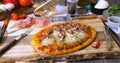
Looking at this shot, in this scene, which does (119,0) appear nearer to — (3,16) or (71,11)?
(71,11)

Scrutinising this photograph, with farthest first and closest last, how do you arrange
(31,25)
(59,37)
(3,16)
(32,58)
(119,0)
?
(119,0)
(3,16)
(31,25)
(59,37)
(32,58)

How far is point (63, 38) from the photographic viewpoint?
96cm

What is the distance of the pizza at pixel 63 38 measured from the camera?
0.89 metres

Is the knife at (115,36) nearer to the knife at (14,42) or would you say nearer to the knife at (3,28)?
the knife at (14,42)

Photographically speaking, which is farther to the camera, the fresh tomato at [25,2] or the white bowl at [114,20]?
the fresh tomato at [25,2]

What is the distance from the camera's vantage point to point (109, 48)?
0.89 meters

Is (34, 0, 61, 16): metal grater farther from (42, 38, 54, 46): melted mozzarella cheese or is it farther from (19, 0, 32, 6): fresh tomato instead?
(42, 38, 54, 46): melted mozzarella cheese

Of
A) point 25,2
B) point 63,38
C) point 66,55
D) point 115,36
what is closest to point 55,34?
point 63,38

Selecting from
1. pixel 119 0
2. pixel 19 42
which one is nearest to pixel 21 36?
pixel 19 42

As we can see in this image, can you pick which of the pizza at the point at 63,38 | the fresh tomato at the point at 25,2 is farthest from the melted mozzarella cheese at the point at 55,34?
the fresh tomato at the point at 25,2

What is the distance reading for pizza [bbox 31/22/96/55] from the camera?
89 cm

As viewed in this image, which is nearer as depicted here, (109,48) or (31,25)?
(109,48)

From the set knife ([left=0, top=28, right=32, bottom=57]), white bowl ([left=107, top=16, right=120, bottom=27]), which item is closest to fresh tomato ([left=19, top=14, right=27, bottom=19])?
knife ([left=0, top=28, right=32, bottom=57])

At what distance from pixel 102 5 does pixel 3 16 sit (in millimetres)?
585
